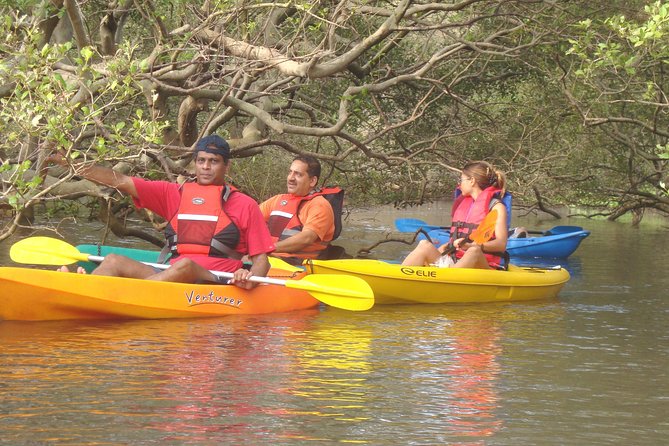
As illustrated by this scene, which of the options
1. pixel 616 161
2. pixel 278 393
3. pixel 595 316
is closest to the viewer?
pixel 278 393

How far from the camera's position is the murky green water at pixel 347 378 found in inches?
172

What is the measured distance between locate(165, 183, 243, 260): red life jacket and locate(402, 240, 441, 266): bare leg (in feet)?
6.56

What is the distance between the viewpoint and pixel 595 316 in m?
8.16

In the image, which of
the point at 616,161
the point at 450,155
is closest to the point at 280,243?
the point at 450,155

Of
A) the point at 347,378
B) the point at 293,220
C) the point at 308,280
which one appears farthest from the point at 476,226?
the point at 347,378

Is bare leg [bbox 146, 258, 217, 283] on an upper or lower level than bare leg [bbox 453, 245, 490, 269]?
lower

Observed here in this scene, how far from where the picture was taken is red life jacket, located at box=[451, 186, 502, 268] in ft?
28.3

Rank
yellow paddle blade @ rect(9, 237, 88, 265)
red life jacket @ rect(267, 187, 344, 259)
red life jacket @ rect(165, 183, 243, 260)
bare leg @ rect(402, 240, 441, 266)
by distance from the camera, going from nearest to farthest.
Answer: red life jacket @ rect(165, 183, 243, 260) → yellow paddle blade @ rect(9, 237, 88, 265) → red life jacket @ rect(267, 187, 344, 259) → bare leg @ rect(402, 240, 441, 266)

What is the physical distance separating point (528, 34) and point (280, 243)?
449 cm

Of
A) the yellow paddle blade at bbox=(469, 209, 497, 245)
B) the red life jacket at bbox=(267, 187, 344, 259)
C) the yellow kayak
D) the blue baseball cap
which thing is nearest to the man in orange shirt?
the red life jacket at bbox=(267, 187, 344, 259)

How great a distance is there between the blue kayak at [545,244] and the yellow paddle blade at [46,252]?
6.08 metres

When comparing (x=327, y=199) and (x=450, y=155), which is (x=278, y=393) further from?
(x=450, y=155)

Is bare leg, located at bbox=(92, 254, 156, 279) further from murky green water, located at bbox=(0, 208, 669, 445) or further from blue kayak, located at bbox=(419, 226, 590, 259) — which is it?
blue kayak, located at bbox=(419, 226, 590, 259)

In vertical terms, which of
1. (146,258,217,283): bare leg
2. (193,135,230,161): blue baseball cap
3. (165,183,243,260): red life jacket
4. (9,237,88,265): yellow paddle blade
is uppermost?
(193,135,230,161): blue baseball cap
